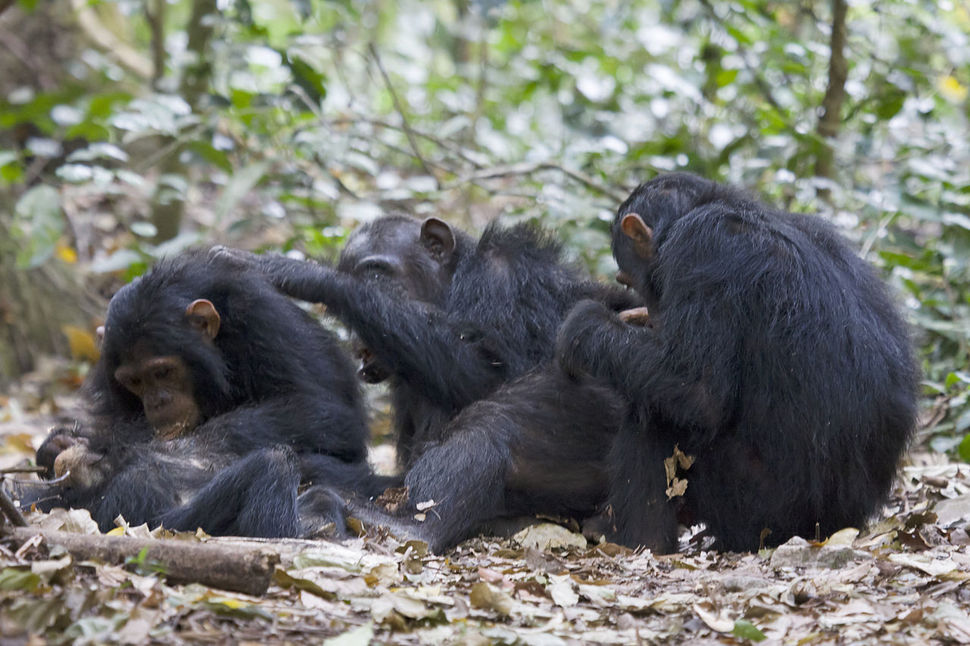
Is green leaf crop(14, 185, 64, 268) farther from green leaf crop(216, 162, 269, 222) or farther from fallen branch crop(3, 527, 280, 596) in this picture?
fallen branch crop(3, 527, 280, 596)

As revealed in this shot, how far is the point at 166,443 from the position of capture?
5402 millimetres

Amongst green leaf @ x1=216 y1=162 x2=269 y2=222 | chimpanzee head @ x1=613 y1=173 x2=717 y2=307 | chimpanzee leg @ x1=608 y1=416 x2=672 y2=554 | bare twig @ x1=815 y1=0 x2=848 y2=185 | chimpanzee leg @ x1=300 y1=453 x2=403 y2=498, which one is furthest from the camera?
bare twig @ x1=815 y1=0 x2=848 y2=185

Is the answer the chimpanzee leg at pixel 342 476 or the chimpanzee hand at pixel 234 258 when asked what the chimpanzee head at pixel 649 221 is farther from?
the chimpanzee hand at pixel 234 258

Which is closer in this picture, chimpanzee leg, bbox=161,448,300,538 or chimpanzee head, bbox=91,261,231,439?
chimpanzee leg, bbox=161,448,300,538

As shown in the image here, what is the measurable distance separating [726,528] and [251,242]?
7.52m

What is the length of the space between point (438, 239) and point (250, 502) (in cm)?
226

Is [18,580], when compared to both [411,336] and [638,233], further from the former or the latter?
[638,233]

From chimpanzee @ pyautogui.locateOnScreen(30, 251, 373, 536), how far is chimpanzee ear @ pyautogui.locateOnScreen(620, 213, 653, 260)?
1759mm

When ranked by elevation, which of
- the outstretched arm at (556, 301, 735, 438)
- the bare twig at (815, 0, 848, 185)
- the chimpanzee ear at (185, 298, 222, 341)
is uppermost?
the bare twig at (815, 0, 848, 185)

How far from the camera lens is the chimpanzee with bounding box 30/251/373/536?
16.9ft

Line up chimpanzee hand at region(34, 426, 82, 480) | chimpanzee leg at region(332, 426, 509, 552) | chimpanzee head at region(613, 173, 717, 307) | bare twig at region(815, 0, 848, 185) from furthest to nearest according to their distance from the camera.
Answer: bare twig at region(815, 0, 848, 185)
chimpanzee hand at region(34, 426, 82, 480)
chimpanzee head at region(613, 173, 717, 307)
chimpanzee leg at region(332, 426, 509, 552)

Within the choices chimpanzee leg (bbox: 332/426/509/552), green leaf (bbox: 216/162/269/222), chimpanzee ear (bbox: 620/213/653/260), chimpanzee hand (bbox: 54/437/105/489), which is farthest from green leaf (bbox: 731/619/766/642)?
green leaf (bbox: 216/162/269/222)

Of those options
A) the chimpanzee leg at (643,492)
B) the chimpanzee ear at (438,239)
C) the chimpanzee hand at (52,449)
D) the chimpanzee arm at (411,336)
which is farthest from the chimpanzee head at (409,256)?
the chimpanzee leg at (643,492)

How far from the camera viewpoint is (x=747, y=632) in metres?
3.35
